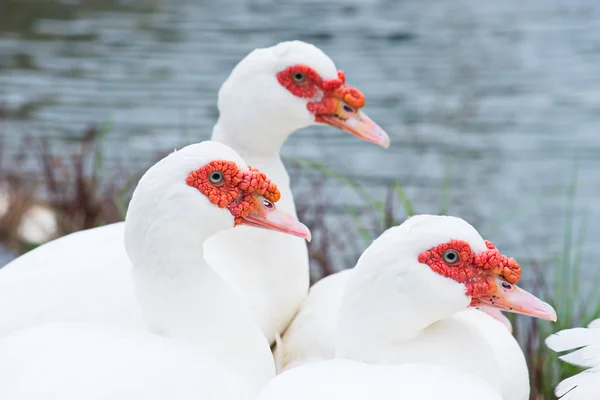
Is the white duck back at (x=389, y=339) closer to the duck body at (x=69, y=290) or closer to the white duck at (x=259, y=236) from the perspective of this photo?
the white duck at (x=259, y=236)

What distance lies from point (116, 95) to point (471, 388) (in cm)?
739

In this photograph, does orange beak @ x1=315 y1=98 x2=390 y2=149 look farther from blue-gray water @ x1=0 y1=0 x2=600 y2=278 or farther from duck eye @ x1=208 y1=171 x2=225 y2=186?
blue-gray water @ x1=0 y1=0 x2=600 y2=278

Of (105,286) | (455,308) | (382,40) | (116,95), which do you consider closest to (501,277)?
(455,308)

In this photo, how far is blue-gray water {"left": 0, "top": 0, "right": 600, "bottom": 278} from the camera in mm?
8469

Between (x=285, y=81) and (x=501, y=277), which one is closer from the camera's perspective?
(x=501, y=277)

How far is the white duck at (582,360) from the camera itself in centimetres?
352

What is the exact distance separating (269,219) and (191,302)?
37 cm

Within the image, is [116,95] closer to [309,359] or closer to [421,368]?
[309,359]

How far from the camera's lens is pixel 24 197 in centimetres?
684

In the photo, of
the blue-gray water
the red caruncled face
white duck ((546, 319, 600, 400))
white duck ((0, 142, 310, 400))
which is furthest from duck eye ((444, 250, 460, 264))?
the blue-gray water

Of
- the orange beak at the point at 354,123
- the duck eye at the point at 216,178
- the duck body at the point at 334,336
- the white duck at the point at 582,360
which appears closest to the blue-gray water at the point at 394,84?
the orange beak at the point at 354,123

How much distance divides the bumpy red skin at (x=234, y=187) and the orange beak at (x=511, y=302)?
764mm

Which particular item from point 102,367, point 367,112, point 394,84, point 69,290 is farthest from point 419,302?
point 394,84

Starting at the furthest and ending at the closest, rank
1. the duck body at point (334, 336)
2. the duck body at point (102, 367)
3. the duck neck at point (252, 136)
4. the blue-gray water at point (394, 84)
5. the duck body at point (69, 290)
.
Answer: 1. the blue-gray water at point (394, 84)
2. the duck neck at point (252, 136)
3. the duck body at point (69, 290)
4. the duck body at point (334, 336)
5. the duck body at point (102, 367)
